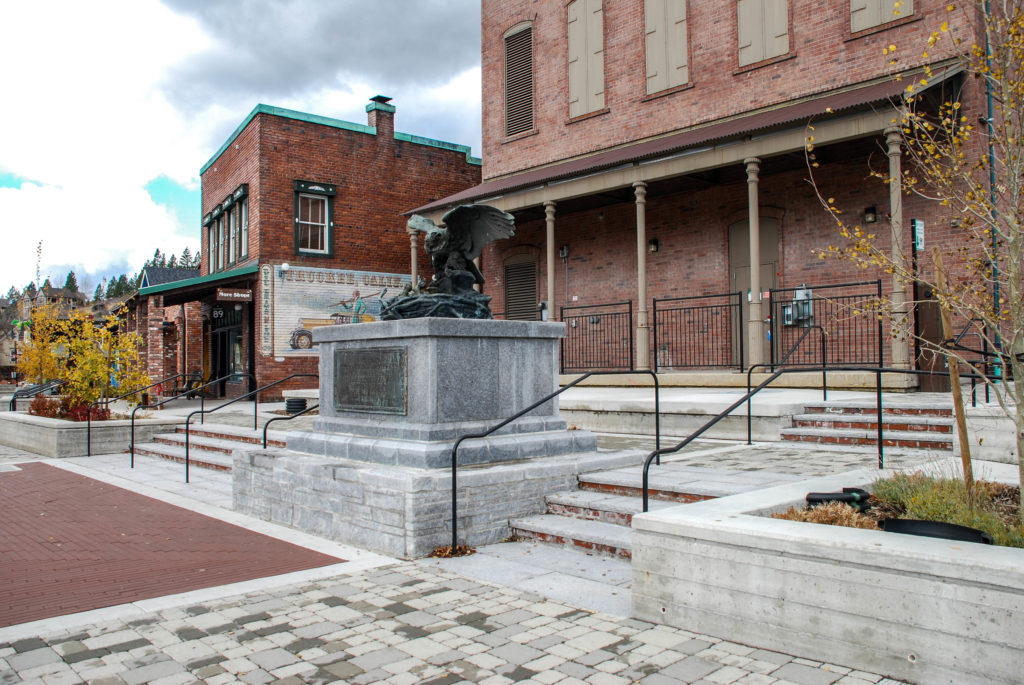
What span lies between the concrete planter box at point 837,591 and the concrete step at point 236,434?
8.05 metres

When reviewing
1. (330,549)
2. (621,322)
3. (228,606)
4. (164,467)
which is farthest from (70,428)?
(621,322)

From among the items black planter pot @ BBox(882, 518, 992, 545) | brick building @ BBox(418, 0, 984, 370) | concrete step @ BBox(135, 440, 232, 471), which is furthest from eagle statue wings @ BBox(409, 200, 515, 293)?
brick building @ BBox(418, 0, 984, 370)

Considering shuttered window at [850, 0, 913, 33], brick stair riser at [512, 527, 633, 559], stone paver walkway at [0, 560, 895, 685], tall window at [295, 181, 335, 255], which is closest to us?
stone paver walkway at [0, 560, 895, 685]

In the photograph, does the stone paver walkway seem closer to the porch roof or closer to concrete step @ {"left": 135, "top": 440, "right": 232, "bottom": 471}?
concrete step @ {"left": 135, "top": 440, "right": 232, "bottom": 471}

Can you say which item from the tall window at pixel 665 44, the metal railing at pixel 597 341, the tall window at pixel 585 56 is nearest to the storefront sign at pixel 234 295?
the metal railing at pixel 597 341

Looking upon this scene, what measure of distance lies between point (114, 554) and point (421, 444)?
8.65 feet

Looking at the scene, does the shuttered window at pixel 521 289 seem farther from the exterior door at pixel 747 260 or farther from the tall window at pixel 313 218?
the exterior door at pixel 747 260

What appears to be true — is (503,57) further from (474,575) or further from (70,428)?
(474,575)

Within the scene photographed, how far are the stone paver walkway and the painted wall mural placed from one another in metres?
17.2

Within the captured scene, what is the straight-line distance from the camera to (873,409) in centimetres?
948

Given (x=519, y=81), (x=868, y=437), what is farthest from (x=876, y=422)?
(x=519, y=81)

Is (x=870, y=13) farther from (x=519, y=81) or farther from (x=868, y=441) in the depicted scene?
(x=868, y=441)

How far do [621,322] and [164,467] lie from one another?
1105 cm

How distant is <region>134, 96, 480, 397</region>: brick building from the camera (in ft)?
71.7
